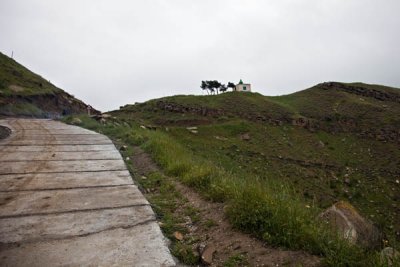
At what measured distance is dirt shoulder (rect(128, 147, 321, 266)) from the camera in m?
3.01

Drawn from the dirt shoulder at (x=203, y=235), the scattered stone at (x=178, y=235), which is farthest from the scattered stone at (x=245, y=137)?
the scattered stone at (x=178, y=235)

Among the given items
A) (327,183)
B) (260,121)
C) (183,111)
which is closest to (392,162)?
(327,183)

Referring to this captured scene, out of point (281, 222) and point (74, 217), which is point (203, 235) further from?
point (74, 217)

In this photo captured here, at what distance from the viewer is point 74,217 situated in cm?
409

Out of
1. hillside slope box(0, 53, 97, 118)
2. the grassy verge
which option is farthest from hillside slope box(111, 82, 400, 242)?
hillside slope box(0, 53, 97, 118)

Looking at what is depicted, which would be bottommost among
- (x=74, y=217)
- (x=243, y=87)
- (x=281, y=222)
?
(x=74, y=217)

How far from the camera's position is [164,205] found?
4785 millimetres

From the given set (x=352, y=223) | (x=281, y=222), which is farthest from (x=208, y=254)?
(x=352, y=223)

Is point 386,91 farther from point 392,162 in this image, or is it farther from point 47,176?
point 47,176

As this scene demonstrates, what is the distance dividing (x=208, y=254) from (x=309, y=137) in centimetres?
2617

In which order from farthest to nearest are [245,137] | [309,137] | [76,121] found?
1. [309,137]
2. [245,137]
3. [76,121]

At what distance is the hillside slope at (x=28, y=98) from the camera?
95.0 feet

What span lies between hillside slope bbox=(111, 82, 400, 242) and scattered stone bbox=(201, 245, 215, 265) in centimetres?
1043

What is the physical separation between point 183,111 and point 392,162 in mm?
18599
